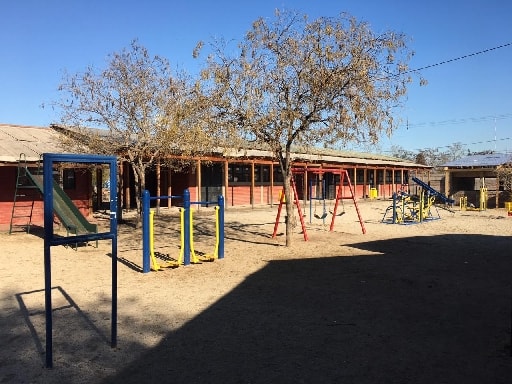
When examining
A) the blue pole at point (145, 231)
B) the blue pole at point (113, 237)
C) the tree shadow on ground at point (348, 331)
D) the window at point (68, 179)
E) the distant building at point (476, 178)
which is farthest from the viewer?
the distant building at point (476, 178)

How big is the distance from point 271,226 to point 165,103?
5.56 m

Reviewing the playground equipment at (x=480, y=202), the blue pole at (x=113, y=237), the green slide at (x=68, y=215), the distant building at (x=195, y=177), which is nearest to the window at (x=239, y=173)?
the distant building at (x=195, y=177)

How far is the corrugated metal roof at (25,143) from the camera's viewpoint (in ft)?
46.3

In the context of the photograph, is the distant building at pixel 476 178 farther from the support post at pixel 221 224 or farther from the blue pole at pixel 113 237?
the blue pole at pixel 113 237

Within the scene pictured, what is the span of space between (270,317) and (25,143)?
14.5 m

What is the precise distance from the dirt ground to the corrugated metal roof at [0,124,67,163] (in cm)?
512

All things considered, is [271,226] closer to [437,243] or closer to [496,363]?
[437,243]

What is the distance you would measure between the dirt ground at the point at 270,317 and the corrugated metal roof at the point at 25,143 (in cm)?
512

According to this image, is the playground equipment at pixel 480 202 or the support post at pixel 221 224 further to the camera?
the playground equipment at pixel 480 202

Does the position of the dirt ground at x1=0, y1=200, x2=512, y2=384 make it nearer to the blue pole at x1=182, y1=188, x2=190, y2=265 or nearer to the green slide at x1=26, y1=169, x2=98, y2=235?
the blue pole at x1=182, y1=188, x2=190, y2=265

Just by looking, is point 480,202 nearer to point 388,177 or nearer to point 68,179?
point 388,177

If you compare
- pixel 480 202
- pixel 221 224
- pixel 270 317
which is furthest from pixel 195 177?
pixel 270 317

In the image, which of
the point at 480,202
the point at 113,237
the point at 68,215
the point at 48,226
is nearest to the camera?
the point at 48,226

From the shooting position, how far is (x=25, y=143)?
16250mm
